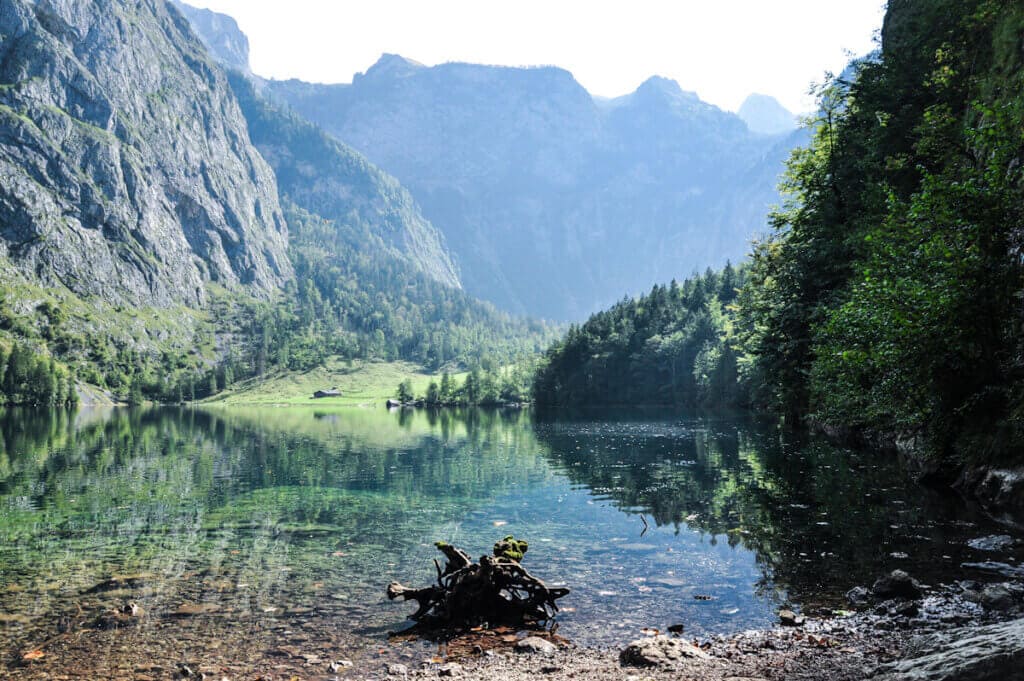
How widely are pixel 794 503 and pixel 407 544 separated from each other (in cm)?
1815

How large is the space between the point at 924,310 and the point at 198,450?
73633 millimetres

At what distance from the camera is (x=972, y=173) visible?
24609mm

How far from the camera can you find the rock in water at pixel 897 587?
15.9m

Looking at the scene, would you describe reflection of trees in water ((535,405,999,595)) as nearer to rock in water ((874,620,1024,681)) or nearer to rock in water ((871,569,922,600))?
rock in water ((871,569,922,600))

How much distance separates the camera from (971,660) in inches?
339

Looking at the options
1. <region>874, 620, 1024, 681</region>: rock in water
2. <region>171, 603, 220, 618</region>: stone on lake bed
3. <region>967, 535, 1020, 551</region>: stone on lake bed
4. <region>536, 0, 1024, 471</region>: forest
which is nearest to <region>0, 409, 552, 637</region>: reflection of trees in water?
<region>171, 603, 220, 618</region>: stone on lake bed

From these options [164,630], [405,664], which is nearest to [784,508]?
[405,664]

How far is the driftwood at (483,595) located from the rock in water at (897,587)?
795 centimetres

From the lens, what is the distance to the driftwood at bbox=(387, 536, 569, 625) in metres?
16.3

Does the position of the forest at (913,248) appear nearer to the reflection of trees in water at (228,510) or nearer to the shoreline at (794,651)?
the shoreline at (794,651)

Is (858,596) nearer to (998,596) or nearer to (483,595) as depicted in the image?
(998,596)

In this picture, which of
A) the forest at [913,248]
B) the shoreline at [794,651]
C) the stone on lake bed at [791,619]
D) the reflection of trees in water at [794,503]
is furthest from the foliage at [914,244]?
the stone on lake bed at [791,619]

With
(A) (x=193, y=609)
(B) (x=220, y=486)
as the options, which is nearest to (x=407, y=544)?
(A) (x=193, y=609)

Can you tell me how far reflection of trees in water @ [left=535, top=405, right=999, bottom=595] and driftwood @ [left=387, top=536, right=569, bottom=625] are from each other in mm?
7209
